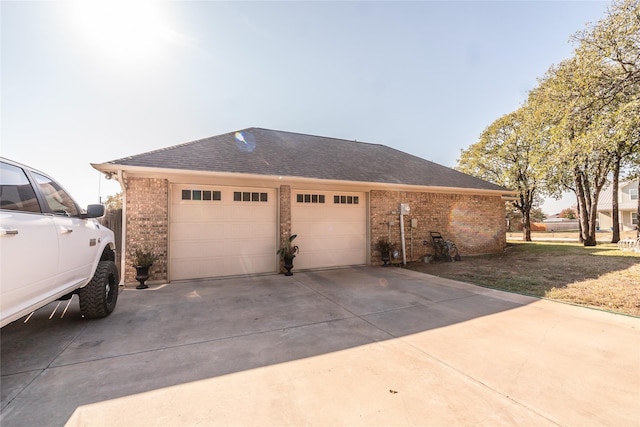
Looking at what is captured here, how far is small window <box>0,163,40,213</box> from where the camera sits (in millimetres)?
2297

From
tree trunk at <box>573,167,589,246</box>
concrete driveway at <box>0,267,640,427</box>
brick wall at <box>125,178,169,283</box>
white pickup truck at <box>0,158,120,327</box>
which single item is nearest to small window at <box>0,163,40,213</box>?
white pickup truck at <box>0,158,120,327</box>

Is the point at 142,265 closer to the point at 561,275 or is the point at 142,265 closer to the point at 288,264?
the point at 288,264

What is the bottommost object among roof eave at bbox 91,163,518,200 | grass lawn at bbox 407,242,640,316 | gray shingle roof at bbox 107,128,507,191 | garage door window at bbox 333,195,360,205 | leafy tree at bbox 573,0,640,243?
grass lawn at bbox 407,242,640,316

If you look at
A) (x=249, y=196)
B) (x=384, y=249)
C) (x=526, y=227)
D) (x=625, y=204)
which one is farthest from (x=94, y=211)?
(x=625, y=204)

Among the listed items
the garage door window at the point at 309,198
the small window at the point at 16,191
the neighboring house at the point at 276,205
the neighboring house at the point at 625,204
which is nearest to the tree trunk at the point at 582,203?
the neighboring house at the point at 276,205

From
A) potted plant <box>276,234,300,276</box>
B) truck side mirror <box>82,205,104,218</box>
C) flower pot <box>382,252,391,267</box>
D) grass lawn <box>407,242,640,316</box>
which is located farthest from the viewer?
flower pot <box>382,252,391,267</box>

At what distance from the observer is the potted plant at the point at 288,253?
7320 mm

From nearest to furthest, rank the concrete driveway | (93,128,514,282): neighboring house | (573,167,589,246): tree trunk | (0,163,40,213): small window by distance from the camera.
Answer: the concrete driveway, (0,163,40,213): small window, (93,128,514,282): neighboring house, (573,167,589,246): tree trunk

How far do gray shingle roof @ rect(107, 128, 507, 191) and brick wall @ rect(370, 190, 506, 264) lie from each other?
1.91 ft

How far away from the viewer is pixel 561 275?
22.5ft

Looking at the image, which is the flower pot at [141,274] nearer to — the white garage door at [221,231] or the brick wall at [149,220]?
the brick wall at [149,220]

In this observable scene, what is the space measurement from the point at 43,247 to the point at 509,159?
23.8 metres

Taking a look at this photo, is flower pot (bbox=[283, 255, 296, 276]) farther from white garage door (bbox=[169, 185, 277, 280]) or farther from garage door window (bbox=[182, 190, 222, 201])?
garage door window (bbox=[182, 190, 222, 201])

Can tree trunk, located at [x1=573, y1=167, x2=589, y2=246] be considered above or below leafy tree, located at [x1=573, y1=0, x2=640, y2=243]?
below
